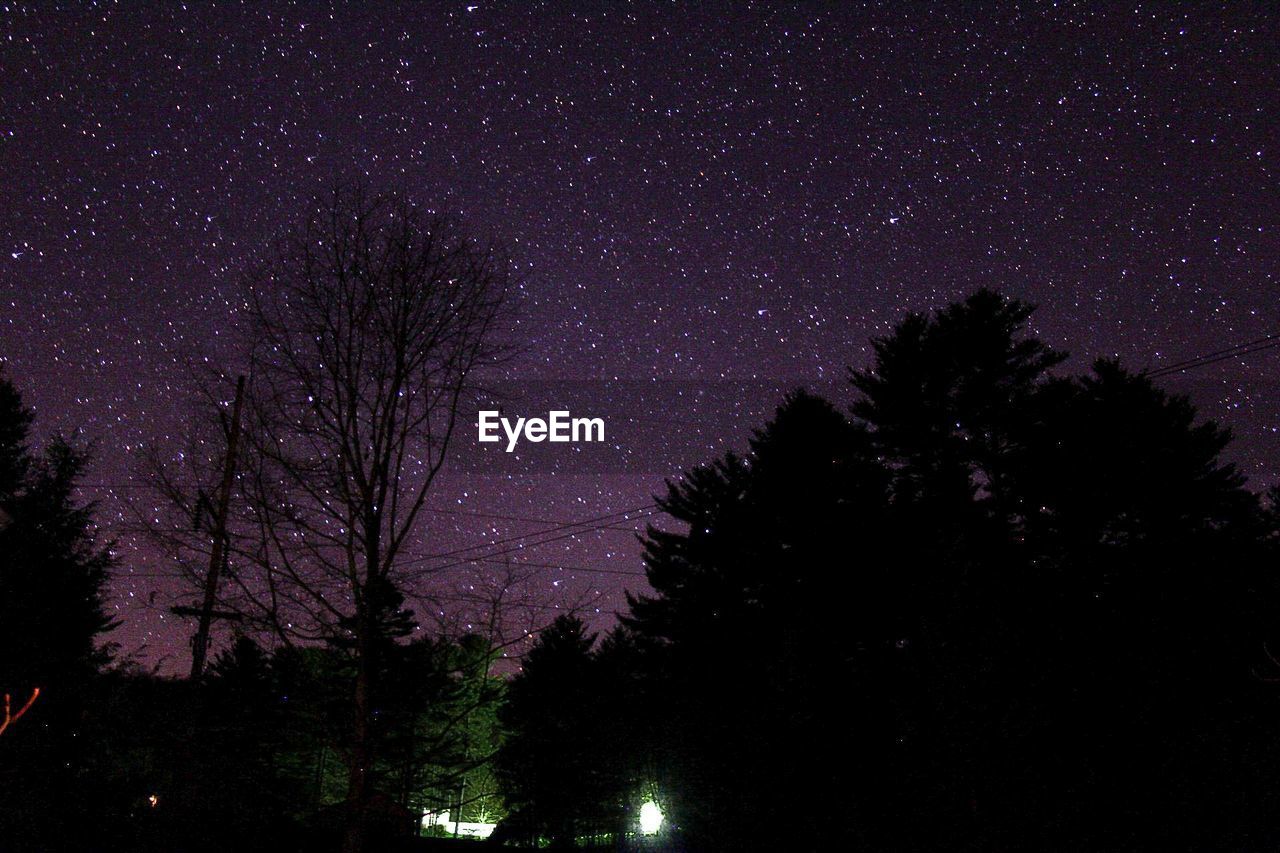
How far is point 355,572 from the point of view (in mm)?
10305

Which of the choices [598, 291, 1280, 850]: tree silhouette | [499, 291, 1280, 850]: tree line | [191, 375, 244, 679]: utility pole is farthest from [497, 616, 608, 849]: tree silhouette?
[191, 375, 244, 679]: utility pole

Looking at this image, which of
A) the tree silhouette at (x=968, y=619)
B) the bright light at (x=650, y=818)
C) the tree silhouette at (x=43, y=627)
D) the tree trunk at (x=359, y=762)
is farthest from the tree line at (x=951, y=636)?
the tree silhouette at (x=43, y=627)

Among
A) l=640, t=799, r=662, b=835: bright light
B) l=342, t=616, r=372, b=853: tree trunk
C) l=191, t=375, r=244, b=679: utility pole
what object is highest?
l=191, t=375, r=244, b=679: utility pole

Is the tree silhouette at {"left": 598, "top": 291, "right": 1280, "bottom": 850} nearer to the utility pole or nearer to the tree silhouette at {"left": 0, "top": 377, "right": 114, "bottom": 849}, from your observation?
the utility pole

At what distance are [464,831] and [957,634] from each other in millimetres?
63608

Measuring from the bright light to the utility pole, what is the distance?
91.0 ft

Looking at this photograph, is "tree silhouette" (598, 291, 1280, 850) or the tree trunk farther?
"tree silhouette" (598, 291, 1280, 850)

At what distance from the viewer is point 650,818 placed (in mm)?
38625

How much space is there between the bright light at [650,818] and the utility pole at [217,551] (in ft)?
91.0

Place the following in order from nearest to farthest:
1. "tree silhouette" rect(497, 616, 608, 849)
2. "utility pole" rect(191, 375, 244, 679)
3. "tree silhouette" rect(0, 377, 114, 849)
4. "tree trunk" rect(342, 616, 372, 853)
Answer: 1. "tree trunk" rect(342, 616, 372, 853)
2. "utility pole" rect(191, 375, 244, 679)
3. "tree silhouette" rect(0, 377, 114, 849)
4. "tree silhouette" rect(497, 616, 608, 849)

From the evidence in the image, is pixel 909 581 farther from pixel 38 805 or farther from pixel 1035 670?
pixel 38 805

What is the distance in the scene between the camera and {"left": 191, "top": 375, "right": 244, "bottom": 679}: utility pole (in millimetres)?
12758

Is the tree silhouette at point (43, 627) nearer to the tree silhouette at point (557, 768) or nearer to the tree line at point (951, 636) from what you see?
the tree line at point (951, 636)

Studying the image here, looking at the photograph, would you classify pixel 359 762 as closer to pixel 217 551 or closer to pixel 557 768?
pixel 217 551
